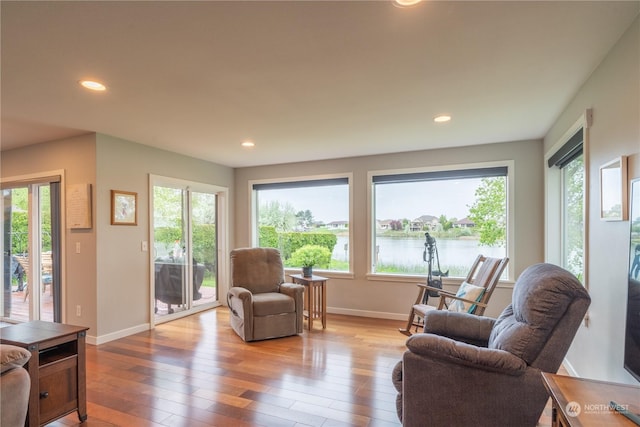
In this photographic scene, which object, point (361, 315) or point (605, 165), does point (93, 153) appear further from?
point (605, 165)

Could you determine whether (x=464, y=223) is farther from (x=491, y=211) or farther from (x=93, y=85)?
(x=93, y=85)

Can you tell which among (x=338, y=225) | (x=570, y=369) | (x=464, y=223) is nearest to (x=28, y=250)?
(x=338, y=225)

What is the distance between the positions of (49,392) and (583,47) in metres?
3.76

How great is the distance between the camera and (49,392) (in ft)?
6.56

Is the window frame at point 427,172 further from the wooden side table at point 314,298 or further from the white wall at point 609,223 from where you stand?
the white wall at point 609,223

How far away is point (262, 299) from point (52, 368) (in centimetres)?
209

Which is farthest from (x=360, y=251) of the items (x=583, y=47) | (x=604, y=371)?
(x=583, y=47)

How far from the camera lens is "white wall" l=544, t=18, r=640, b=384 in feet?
5.70

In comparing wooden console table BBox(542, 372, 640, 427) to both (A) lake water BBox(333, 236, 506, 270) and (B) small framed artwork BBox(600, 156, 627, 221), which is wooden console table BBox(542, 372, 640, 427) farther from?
(A) lake water BBox(333, 236, 506, 270)

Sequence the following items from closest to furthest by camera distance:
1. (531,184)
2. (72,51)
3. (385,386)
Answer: (72,51) → (385,386) → (531,184)

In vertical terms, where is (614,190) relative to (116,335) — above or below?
above

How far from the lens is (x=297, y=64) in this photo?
2.11 metres

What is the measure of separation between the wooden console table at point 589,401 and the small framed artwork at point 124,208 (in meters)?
4.18

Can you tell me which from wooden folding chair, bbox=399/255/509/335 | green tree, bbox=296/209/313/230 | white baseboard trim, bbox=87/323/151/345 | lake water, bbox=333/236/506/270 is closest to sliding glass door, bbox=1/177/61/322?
white baseboard trim, bbox=87/323/151/345
